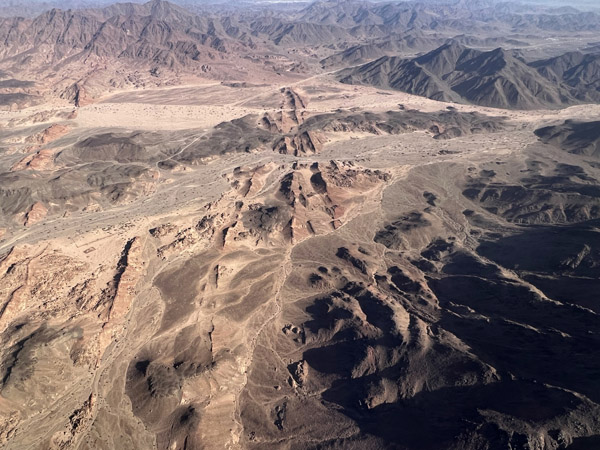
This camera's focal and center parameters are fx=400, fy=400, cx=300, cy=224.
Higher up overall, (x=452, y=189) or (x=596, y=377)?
(x=596, y=377)

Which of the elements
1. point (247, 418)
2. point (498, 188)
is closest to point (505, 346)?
point (247, 418)

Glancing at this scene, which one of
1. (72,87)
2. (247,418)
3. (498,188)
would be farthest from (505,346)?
(72,87)

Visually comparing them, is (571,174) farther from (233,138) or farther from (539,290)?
(233,138)

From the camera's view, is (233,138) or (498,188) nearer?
(498,188)

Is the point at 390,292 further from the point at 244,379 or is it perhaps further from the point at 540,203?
the point at 540,203

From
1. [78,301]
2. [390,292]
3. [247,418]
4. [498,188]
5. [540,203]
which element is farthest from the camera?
[498,188]

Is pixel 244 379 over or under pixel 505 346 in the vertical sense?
under

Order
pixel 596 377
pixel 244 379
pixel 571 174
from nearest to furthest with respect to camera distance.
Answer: pixel 596 377, pixel 244 379, pixel 571 174

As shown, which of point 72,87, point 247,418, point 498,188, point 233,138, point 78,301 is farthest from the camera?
point 72,87

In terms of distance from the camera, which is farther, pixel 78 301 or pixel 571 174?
pixel 571 174
